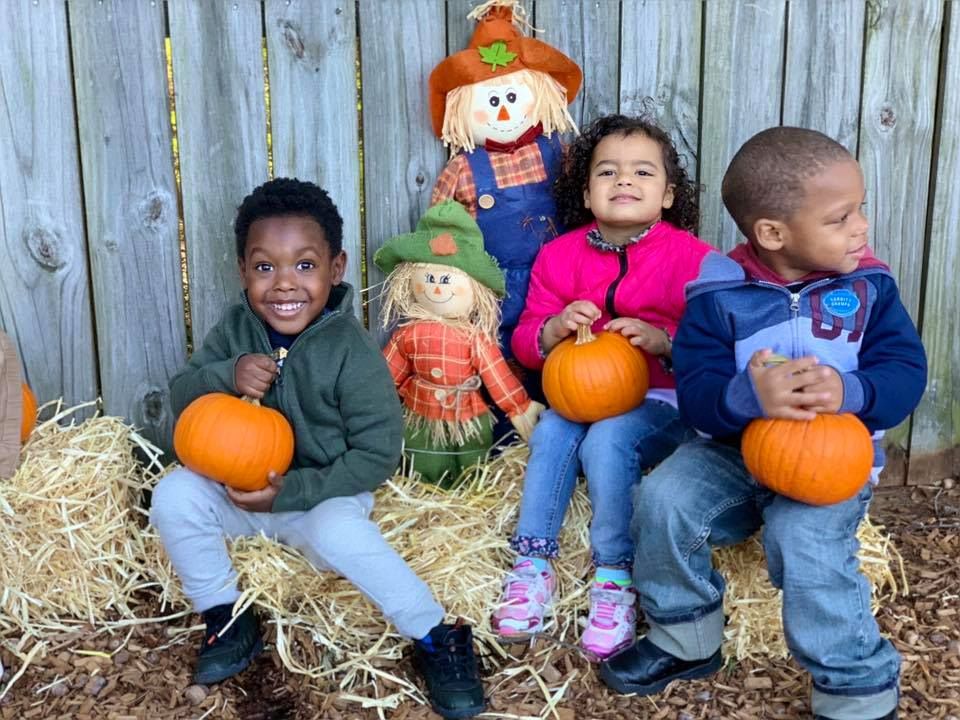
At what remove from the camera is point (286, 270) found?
3387 millimetres

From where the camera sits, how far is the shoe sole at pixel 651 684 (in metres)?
3.18

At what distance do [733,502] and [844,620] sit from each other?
18.2 inches

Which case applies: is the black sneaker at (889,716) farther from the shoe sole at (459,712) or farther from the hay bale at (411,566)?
the shoe sole at (459,712)

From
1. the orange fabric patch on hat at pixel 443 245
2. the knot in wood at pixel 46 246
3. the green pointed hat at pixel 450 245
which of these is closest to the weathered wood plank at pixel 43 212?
the knot in wood at pixel 46 246

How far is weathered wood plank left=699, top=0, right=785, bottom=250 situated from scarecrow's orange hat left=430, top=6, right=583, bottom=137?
0.59 m

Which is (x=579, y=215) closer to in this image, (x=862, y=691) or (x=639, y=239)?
(x=639, y=239)

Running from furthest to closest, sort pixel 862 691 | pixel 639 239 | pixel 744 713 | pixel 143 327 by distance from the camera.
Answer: pixel 143 327
pixel 639 239
pixel 744 713
pixel 862 691

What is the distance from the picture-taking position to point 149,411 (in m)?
4.13

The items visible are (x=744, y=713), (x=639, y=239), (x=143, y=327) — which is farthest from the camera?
(x=143, y=327)

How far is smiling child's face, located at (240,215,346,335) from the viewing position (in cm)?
339

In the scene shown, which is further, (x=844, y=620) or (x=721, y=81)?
(x=721, y=81)

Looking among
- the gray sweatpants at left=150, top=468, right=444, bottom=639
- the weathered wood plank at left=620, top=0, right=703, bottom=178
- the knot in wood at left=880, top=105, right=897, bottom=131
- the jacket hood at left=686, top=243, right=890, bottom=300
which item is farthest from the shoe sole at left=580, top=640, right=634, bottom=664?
the knot in wood at left=880, top=105, right=897, bottom=131

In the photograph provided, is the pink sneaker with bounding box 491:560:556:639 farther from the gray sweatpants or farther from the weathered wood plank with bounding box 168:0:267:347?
the weathered wood plank with bounding box 168:0:267:347

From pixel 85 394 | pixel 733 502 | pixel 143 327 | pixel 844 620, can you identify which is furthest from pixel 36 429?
pixel 844 620
